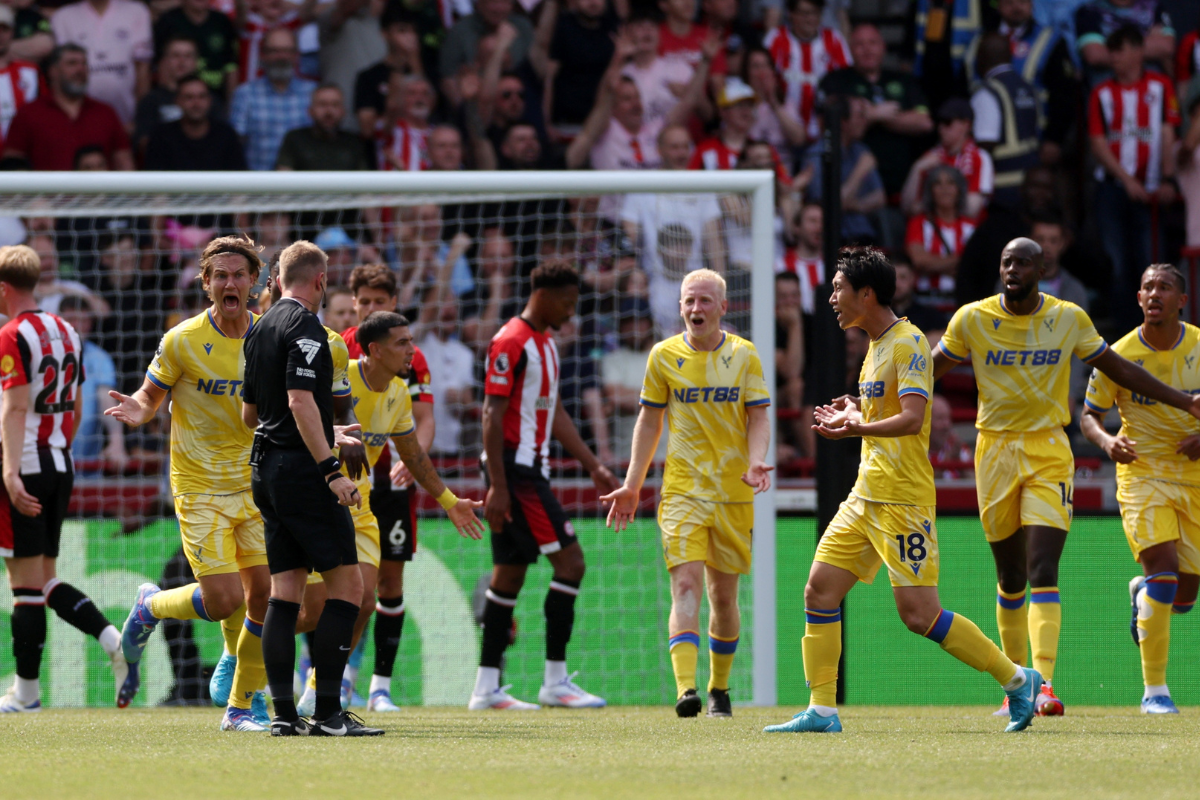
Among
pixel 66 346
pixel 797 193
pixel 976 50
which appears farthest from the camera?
pixel 976 50

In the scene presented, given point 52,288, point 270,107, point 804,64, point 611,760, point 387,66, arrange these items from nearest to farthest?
point 611,760 → point 52,288 → point 270,107 → point 387,66 → point 804,64

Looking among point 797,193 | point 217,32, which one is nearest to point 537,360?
point 797,193

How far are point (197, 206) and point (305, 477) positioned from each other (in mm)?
4885

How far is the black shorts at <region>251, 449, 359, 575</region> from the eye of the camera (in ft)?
19.9

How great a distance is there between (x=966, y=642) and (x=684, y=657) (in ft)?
5.94

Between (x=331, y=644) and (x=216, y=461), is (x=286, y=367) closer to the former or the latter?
(x=331, y=644)

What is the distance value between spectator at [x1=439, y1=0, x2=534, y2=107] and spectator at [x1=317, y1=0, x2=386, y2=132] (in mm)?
384

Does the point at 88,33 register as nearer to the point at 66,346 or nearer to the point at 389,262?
the point at 389,262

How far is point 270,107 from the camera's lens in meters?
13.4

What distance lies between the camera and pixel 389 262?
12227 millimetres

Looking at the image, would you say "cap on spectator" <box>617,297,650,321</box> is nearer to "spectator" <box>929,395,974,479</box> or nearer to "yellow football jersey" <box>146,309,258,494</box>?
"spectator" <box>929,395,974,479</box>

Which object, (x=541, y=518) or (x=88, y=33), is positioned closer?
(x=541, y=518)

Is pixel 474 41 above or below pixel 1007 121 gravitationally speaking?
above

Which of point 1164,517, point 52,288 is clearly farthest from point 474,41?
point 1164,517
